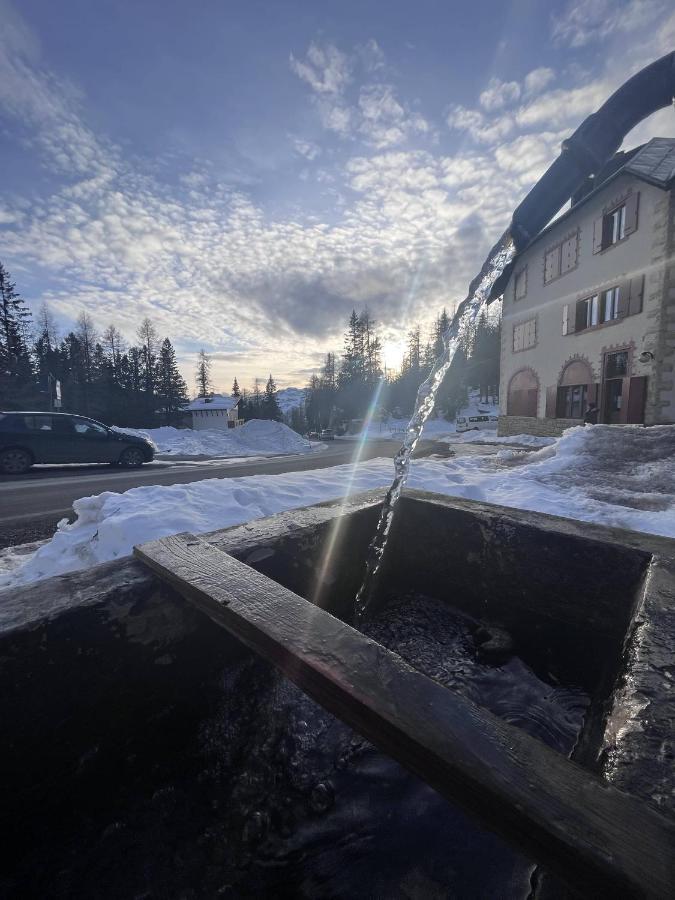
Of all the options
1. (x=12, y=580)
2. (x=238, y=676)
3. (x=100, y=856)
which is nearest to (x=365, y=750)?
(x=238, y=676)

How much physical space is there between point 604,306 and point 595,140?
1375 cm

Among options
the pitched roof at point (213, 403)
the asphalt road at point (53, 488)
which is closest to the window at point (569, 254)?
the asphalt road at point (53, 488)

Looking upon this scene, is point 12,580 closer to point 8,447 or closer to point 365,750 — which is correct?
point 365,750

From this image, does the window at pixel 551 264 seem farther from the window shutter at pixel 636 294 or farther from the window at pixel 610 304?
the window shutter at pixel 636 294

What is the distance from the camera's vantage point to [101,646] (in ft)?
4.68

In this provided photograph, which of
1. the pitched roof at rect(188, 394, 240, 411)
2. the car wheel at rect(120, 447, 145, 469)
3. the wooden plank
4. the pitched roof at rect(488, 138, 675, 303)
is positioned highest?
the pitched roof at rect(488, 138, 675, 303)

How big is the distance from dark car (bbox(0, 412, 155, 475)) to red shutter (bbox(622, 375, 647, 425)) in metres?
15.1

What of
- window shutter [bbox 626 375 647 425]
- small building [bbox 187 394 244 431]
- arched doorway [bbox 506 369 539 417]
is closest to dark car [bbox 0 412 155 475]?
window shutter [bbox 626 375 647 425]

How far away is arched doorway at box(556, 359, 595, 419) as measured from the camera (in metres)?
14.2

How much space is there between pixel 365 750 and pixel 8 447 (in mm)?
11261

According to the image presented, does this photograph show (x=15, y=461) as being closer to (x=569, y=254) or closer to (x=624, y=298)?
(x=624, y=298)

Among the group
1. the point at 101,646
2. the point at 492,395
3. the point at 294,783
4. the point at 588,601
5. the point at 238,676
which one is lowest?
the point at 294,783

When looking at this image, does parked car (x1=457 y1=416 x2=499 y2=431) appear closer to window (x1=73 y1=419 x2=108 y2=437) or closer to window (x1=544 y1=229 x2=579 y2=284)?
window (x1=544 y1=229 x2=579 y2=284)

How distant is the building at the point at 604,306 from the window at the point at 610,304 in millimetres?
39
